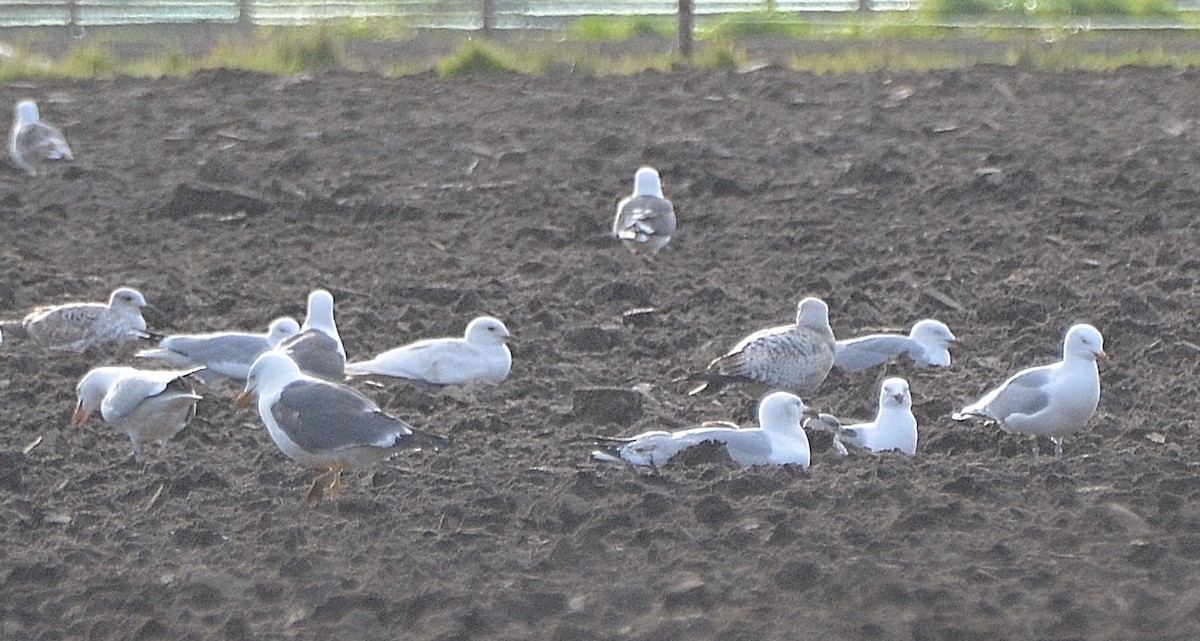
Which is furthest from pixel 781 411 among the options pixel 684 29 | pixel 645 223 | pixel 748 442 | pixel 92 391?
pixel 684 29

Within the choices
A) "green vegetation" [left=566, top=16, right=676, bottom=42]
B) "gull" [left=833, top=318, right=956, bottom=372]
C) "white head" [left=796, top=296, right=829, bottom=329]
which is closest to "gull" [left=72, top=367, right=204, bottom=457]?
"white head" [left=796, top=296, right=829, bottom=329]

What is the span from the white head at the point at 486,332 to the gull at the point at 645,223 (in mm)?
2424

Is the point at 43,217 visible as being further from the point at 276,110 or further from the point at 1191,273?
the point at 1191,273

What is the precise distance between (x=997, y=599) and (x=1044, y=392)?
231 cm

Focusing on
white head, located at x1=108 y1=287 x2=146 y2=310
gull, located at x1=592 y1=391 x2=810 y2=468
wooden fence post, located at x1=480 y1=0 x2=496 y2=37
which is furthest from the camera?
wooden fence post, located at x1=480 y1=0 x2=496 y2=37

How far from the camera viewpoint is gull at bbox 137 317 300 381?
10.2 metres

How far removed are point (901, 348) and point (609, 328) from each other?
151 centimetres

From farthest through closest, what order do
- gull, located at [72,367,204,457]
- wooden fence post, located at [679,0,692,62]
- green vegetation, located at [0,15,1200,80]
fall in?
1. wooden fence post, located at [679,0,692,62]
2. green vegetation, located at [0,15,1200,80]
3. gull, located at [72,367,204,457]

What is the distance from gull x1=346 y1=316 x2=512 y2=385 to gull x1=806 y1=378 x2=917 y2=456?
78.9 inches

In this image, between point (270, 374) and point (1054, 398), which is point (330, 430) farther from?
point (1054, 398)

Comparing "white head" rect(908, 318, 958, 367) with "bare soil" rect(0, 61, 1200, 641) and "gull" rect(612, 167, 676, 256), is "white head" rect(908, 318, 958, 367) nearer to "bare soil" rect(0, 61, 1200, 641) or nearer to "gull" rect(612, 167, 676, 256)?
"bare soil" rect(0, 61, 1200, 641)

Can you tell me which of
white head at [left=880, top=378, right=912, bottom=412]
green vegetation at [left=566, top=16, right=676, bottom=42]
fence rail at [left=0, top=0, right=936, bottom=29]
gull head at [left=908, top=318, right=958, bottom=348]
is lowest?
green vegetation at [left=566, top=16, right=676, bottom=42]

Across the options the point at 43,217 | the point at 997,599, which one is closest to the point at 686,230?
the point at 43,217

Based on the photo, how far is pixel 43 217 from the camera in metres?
13.6
